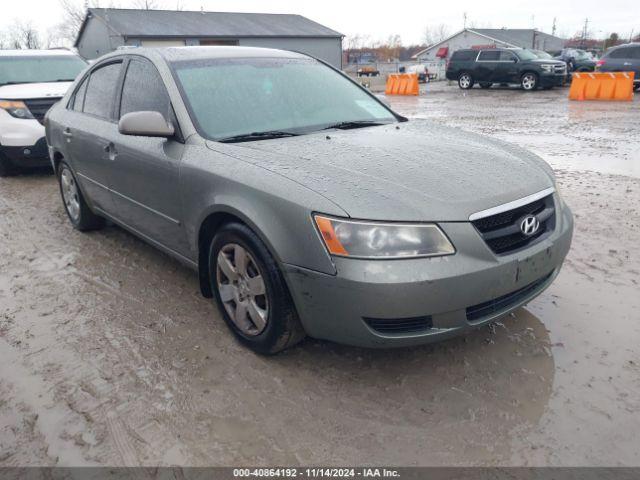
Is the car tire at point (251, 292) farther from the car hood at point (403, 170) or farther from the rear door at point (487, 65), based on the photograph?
the rear door at point (487, 65)

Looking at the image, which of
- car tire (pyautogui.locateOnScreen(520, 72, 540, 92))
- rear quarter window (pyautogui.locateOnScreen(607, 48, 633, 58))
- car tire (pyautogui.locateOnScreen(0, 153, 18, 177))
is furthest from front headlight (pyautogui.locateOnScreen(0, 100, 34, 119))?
rear quarter window (pyautogui.locateOnScreen(607, 48, 633, 58))

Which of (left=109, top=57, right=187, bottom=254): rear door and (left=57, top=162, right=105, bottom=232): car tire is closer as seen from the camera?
(left=109, top=57, right=187, bottom=254): rear door

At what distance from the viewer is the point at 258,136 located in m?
3.12

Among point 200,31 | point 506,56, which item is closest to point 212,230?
point 506,56

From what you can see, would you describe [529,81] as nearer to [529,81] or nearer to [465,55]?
[529,81]

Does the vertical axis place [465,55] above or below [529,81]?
above

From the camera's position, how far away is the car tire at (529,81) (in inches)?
861

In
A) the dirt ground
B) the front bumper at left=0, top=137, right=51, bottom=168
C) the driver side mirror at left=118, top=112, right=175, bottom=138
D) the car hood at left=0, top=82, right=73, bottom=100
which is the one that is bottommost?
the dirt ground

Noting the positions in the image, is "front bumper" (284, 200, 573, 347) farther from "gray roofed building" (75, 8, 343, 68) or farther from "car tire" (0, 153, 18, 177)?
"gray roofed building" (75, 8, 343, 68)

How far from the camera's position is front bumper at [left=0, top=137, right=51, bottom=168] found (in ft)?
23.7

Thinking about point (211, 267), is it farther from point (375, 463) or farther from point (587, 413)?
point (587, 413)

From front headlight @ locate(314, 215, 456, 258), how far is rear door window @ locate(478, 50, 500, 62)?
75.3ft

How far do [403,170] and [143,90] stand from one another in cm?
204

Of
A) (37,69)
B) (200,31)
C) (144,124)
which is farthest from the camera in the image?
(200,31)
